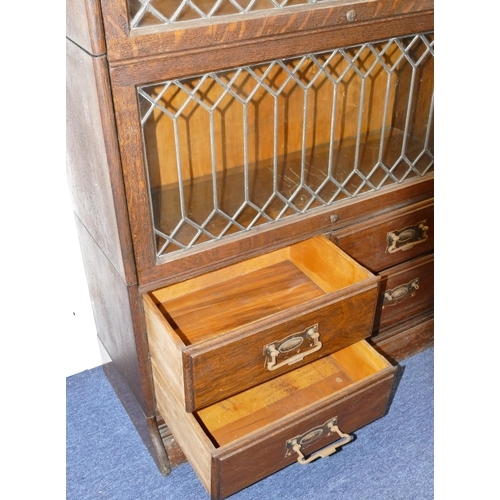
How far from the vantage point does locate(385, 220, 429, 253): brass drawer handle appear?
125 cm

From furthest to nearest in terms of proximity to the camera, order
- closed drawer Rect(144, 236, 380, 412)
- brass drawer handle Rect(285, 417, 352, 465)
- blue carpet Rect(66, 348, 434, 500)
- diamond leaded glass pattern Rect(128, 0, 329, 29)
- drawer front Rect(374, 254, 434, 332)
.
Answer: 1. drawer front Rect(374, 254, 434, 332)
2. blue carpet Rect(66, 348, 434, 500)
3. brass drawer handle Rect(285, 417, 352, 465)
4. closed drawer Rect(144, 236, 380, 412)
5. diamond leaded glass pattern Rect(128, 0, 329, 29)

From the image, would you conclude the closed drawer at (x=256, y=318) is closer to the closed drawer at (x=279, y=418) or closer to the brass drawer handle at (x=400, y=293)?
the closed drawer at (x=279, y=418)

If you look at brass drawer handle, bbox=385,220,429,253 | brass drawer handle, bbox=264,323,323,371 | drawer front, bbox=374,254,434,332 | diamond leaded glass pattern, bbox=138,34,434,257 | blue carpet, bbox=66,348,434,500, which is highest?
diamond leaded glass pattern, bbox=138,34,434,257

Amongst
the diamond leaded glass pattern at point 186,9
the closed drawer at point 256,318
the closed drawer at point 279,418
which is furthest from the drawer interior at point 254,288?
the diamond leaded glass pattern at point 186,9

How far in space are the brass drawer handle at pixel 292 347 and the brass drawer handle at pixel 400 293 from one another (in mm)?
350

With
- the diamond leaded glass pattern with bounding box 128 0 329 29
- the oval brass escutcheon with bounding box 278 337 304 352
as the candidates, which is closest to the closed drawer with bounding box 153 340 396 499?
the oval brass escutcheon with bounding box 278 337 304 352

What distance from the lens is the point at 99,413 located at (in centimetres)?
136

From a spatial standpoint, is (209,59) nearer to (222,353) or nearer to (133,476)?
(222,353)

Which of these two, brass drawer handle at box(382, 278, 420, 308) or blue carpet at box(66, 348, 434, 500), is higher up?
brass drawer handle at box(382, 278, 420, 308)

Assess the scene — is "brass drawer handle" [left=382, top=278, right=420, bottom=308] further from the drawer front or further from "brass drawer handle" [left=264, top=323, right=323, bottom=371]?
"brass drawer handle" [left=264, top=323, right=323, bottom=371]

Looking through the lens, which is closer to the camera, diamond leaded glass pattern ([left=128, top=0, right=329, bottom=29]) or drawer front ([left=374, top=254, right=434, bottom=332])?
diamond leaded glass pattern ([left=128, top=0, right=329, bottom=29])

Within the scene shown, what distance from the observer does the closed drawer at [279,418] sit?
0.97m

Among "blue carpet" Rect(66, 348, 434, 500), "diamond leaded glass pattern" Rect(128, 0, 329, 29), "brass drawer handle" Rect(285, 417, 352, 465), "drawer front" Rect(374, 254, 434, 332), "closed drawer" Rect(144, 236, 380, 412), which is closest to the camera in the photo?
"diamond leaded glass pattern" Rect(128, 0, 329, 29)

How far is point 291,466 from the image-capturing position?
1230mm
